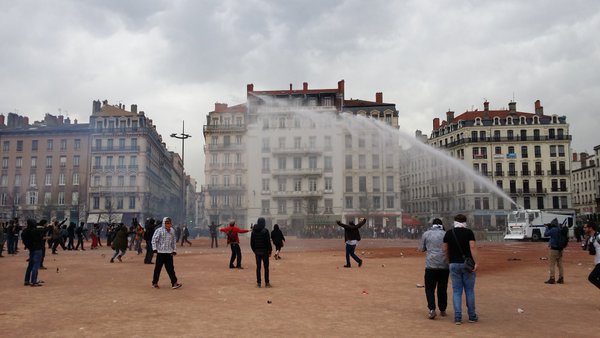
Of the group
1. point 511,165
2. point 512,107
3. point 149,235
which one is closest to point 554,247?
point 149,235

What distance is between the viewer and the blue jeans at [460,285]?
319 inches

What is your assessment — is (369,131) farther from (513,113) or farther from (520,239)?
(513,113)

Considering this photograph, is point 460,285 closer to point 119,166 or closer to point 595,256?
point 595,256

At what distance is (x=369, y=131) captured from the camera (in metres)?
67.8

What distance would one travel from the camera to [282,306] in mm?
9664

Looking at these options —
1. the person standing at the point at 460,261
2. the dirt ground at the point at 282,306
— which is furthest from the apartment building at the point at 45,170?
the person standing at the point at 460,261

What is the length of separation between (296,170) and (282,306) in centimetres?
6026

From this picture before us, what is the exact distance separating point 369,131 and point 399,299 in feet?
191

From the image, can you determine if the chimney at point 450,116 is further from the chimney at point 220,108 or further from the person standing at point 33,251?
the person standing at point 33,251

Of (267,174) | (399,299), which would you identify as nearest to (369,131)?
(267,174)

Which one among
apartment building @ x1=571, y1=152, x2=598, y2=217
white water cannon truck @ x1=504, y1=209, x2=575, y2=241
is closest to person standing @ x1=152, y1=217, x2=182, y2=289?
white water cannon truck @ x1=504, y1=209, x2=575, y2=241

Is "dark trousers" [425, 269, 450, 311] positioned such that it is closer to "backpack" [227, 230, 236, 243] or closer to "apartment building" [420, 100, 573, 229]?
"backpack" [227, 230, 236, 243]

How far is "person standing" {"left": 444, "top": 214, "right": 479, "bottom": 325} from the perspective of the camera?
8086 mm

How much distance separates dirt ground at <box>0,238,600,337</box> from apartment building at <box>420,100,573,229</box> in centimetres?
7088
